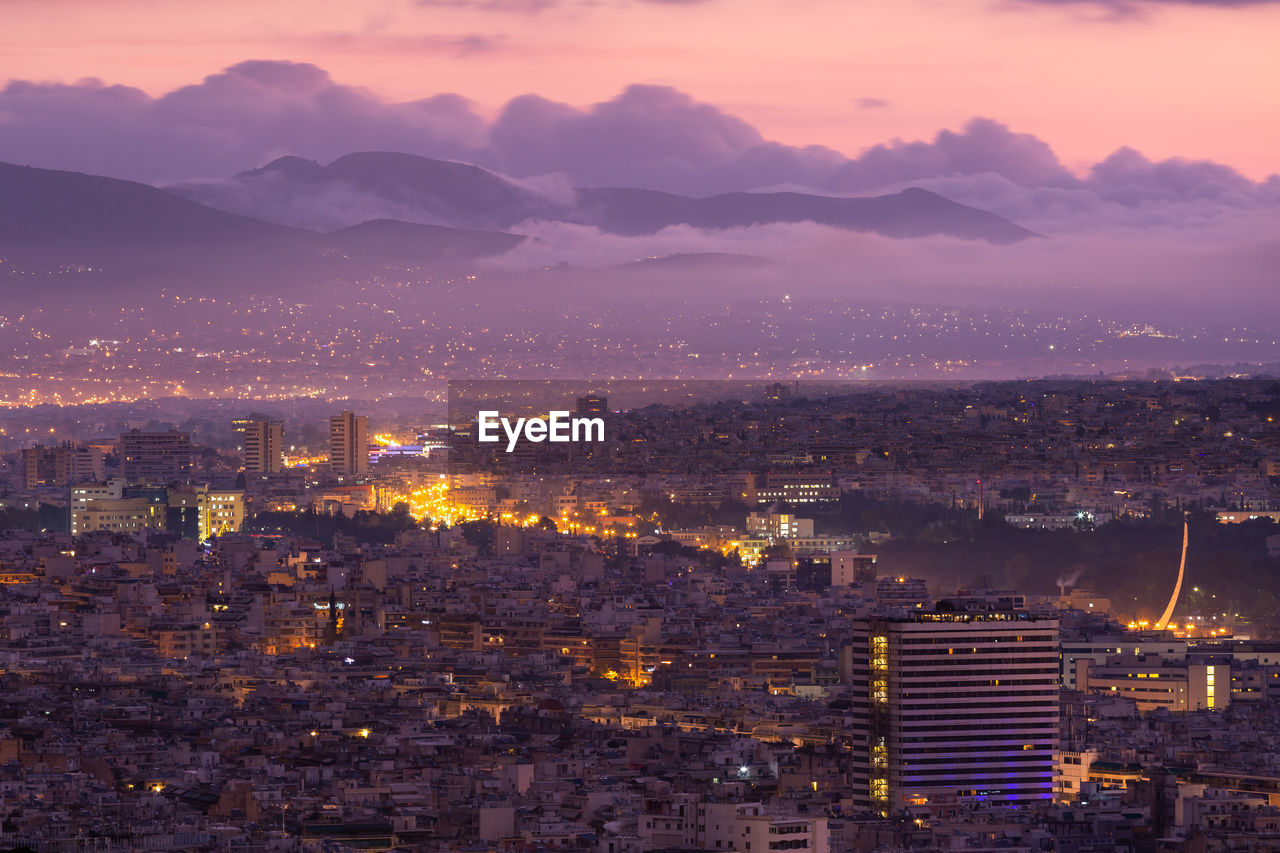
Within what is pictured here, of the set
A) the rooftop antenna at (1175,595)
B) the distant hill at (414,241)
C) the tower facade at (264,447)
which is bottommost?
the rooftop antenna at (1175,595)

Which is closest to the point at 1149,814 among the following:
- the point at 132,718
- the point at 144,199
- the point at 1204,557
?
the point at 132,718

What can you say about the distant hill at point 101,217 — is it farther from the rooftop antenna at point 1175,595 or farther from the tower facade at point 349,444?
the rooftop antenna at point 1175,595

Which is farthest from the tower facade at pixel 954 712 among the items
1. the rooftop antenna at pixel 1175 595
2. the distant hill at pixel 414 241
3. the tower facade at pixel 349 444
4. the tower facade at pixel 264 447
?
the distant hill at pixel 414 241

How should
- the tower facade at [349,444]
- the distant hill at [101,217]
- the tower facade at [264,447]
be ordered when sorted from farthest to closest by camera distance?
the distant hill at [101,217] < the tower facade at [264,447] < the tower facade at [349,444]

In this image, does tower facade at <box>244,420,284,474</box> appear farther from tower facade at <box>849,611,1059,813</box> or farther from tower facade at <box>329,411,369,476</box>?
tower facade at <box>849,611,1059,813</box>

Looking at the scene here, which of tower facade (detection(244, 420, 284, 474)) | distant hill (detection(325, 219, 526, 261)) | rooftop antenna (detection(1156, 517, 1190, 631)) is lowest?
rooftop antenna (detection(1156, 517, 1190, 631))

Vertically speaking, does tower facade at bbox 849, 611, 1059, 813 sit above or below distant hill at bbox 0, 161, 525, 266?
below

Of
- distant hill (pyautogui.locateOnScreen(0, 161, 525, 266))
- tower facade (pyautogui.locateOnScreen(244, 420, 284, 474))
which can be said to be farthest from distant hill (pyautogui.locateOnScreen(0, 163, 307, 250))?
tower facade (pyautogui.locateOnScreen(244, 420, 284, 474))

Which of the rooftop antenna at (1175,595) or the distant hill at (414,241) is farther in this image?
the distant hill at (414,241)

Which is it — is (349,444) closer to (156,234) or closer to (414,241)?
(414,241)

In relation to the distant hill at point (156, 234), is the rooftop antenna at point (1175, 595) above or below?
below

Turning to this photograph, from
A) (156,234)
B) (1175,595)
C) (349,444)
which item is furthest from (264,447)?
(156,234)

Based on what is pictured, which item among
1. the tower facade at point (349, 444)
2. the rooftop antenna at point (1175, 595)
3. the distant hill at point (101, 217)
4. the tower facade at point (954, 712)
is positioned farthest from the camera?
the distant hill at point (101, 217)
